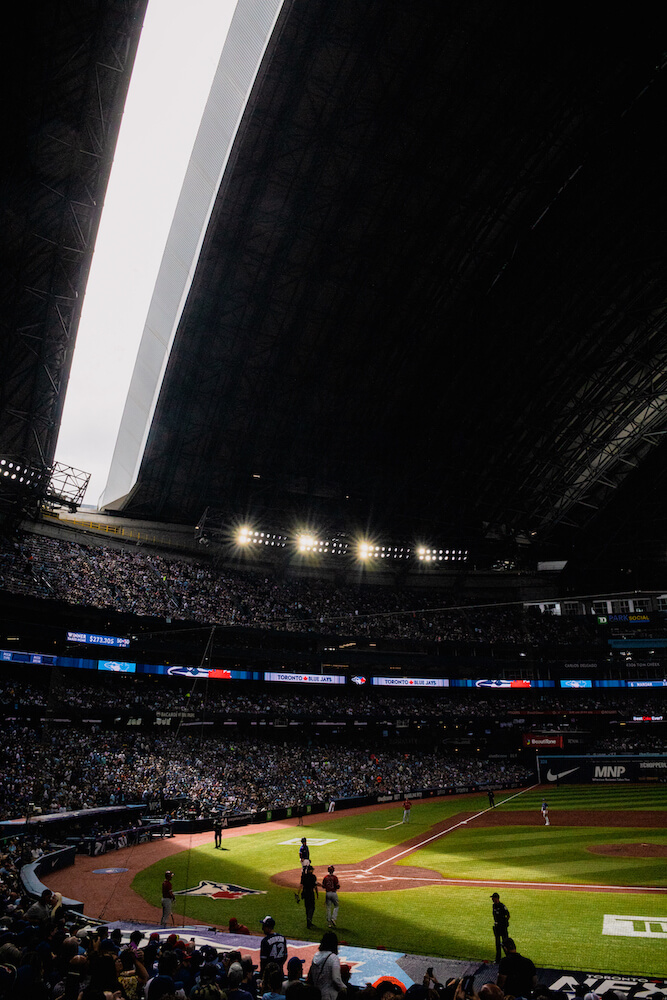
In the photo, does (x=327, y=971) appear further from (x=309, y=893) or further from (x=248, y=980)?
(x=309, y=893)

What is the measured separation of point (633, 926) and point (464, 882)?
316 inches

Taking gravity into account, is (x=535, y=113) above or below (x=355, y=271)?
above

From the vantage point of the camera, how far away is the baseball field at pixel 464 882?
16.7 m

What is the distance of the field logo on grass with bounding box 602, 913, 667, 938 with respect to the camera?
1666 centimetres

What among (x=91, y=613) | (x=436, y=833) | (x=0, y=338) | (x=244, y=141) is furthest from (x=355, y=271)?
(x=436, y=833)

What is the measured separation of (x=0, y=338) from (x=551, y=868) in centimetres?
3939

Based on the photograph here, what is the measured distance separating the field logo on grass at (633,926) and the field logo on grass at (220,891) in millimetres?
11816

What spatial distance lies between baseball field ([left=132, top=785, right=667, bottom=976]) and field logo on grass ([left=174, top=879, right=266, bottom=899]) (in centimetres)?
7

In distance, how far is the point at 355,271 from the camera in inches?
1725

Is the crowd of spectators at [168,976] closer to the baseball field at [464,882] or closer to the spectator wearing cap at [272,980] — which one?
the spectator wearing cap at [272,980]

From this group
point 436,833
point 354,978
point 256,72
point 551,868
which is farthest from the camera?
point 436,833

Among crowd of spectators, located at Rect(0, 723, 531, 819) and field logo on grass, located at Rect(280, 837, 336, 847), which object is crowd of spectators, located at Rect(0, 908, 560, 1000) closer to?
field logo on grass, located at Rect(280, 837, 336, 847)

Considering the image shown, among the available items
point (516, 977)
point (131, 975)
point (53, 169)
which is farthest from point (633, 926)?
point (53, 169)

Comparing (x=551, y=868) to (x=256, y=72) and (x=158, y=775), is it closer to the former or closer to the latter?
(x=158, y=775)
